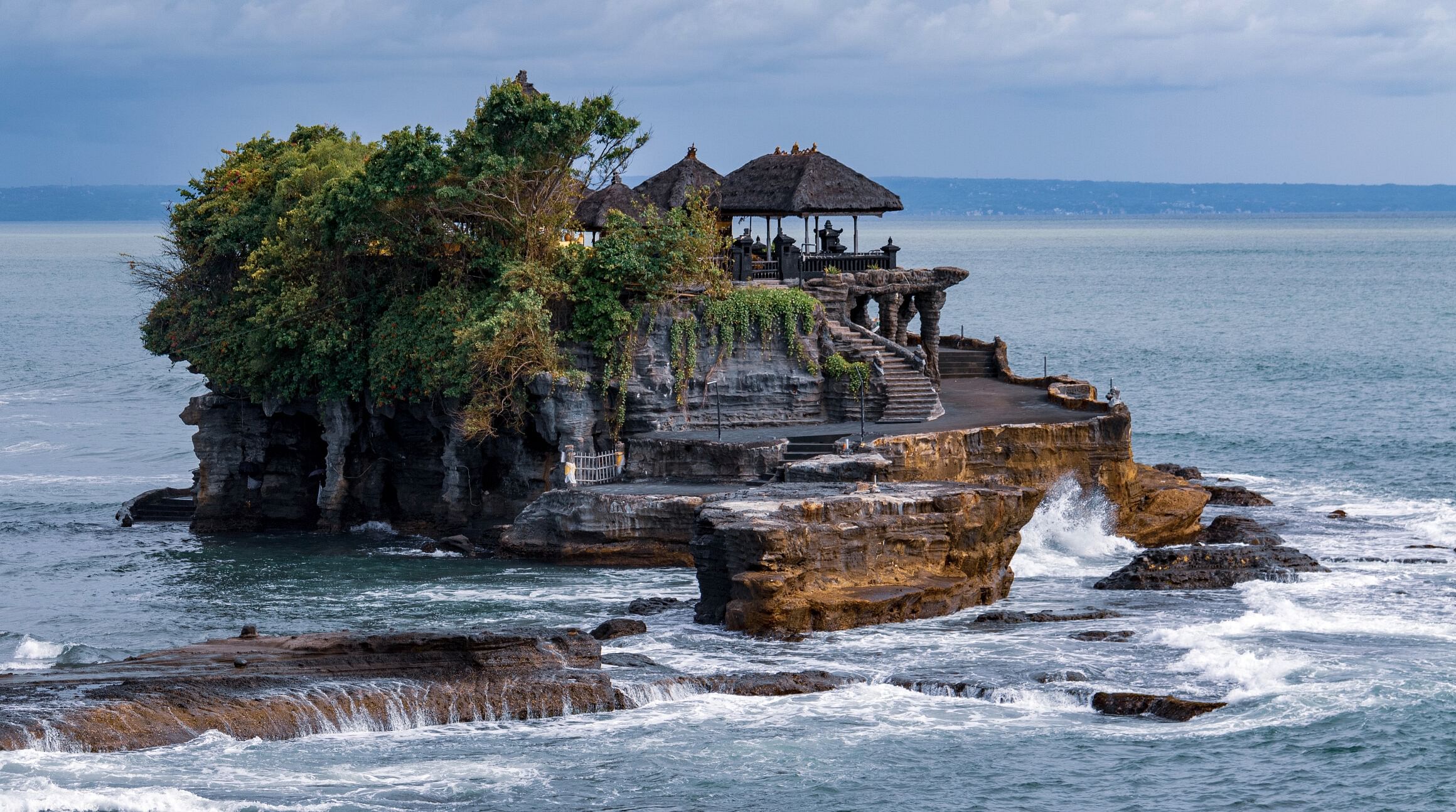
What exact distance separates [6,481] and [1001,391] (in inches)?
1256

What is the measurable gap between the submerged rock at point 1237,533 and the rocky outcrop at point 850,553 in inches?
325

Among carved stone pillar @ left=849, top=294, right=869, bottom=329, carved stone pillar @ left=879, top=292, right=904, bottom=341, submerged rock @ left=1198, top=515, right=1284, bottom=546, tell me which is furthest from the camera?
carved stone pillar @ left=849, top=294, right=869, bottom=329

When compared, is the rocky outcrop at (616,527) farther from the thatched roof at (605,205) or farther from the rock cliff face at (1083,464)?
the thatched roof at (605,205)

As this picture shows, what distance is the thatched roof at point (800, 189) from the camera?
5022cm

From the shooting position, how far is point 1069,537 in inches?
1779

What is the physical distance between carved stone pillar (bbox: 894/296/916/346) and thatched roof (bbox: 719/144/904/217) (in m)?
3.18

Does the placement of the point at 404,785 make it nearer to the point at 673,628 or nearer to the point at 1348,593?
the point at 673,628

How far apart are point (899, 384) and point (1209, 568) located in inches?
390

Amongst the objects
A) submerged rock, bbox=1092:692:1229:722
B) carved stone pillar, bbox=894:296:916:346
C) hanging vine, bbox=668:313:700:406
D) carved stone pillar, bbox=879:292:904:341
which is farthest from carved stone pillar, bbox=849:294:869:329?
submerged rock, bbox=1092:692:1229:722

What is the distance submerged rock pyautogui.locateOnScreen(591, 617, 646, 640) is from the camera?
115ft

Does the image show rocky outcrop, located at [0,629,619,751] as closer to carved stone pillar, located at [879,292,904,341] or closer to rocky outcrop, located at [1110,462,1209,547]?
rocky outcrop, located at [1110,462,1209,547]

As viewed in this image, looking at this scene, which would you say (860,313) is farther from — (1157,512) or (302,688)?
(302,688)

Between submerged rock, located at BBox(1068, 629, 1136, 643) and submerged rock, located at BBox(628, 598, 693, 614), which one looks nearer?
submerged rock, located at BBox(1068, 629, 1136, 643)

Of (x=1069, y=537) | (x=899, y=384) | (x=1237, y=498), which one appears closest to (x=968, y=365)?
(x=1237, y=498)
